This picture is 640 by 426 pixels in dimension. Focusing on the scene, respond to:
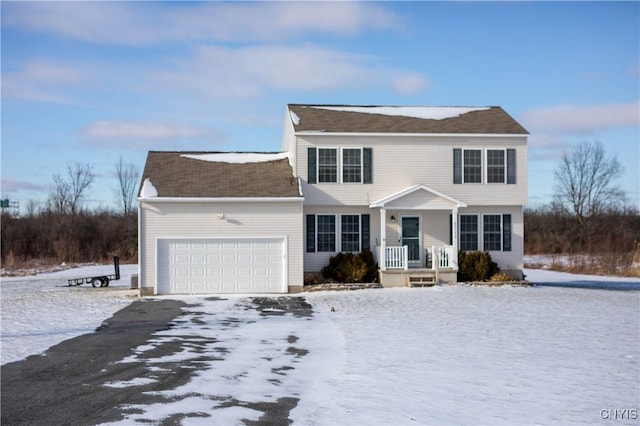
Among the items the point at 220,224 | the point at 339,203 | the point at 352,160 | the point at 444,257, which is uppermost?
the point at 352,160

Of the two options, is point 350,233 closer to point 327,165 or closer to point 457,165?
point 327,165

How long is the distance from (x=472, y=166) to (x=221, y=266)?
33.5 ft

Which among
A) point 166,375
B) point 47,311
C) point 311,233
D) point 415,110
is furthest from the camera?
point 415,110

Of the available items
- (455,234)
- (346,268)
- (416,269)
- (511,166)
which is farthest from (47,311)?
(511,166)

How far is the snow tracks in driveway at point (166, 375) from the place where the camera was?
26.7 ft

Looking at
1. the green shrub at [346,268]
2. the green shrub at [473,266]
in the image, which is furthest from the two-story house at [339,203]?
the green shrub at [473,266]

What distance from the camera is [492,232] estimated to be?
25344mm

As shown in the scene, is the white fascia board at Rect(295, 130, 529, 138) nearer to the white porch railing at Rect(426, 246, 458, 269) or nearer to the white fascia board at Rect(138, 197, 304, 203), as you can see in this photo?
the white fascia board at Rect(138, 197, 304, 203)

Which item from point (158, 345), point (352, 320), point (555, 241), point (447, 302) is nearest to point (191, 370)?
point (158, 345)

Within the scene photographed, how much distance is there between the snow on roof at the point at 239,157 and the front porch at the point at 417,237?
16.9 feet

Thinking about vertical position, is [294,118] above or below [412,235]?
above

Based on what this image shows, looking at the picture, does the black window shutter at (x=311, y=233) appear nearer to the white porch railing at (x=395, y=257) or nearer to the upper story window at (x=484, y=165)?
the white porch railing at (x=395, y=257)

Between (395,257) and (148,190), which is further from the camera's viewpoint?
(395,257)

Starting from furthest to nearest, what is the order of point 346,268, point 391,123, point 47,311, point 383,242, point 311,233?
point 391,123 → point 311,233 → point 383,242 → point 346,268 → point 47,311
